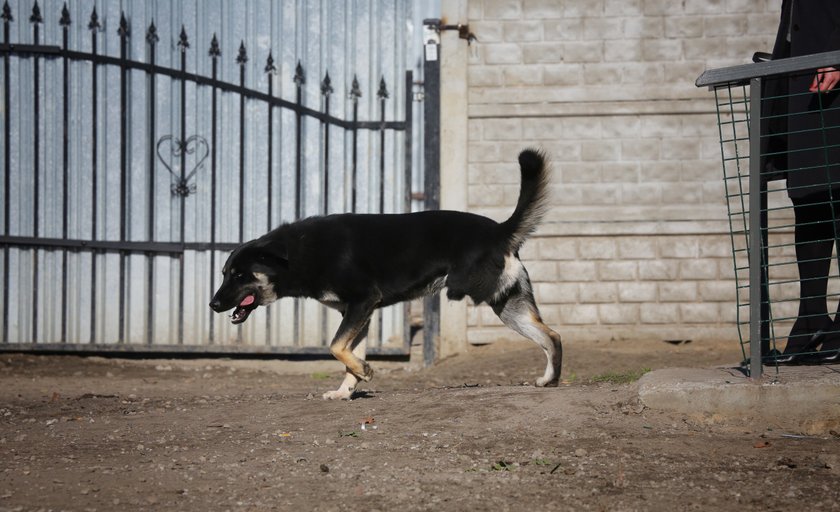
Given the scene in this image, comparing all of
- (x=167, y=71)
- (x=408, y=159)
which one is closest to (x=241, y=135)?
(x=167, y=71)

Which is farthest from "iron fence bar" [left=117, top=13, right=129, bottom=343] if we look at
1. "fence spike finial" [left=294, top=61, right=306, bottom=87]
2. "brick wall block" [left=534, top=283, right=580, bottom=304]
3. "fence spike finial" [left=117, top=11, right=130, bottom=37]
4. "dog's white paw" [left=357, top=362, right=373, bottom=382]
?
"brick wall block" [left=534, top=283, right=580, bottom=304]

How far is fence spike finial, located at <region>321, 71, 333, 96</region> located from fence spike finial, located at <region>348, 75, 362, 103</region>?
19 cm

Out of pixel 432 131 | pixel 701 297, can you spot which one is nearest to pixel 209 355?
pixel 432 131

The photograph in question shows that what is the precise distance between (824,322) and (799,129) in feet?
3.39

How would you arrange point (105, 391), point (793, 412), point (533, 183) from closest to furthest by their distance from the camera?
point (793, 412)
point (533, 183)
point (105, 391)

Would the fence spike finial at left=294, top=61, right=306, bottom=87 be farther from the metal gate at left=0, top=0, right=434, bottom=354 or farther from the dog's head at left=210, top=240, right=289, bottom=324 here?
the dog's head at left=210, top=240, right=289, bottom=324

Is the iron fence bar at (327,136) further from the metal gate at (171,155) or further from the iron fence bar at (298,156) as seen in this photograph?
the iron fence bar at (298,156)

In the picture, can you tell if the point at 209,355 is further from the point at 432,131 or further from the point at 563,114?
the point at 563,114

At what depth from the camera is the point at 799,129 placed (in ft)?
15.8

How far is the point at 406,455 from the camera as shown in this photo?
13.4ft

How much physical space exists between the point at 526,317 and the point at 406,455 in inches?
79.3

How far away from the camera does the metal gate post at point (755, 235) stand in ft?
14.4

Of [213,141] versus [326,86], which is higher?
[326,86]

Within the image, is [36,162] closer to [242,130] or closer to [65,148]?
[65,148]
